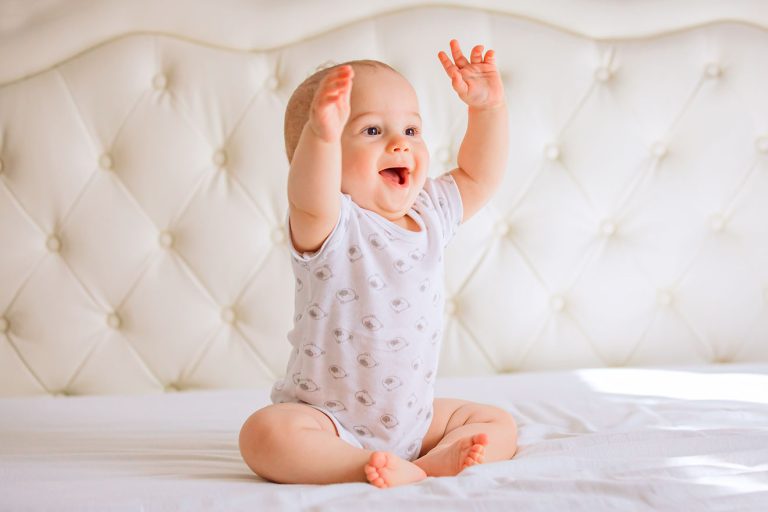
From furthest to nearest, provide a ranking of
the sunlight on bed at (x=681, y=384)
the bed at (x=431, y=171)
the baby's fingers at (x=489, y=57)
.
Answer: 1. the bed at (x=431, y=171)
2. the sunlight on bed at (x=681, y=384)
3. the baby's fingers at (x=489, y=57)

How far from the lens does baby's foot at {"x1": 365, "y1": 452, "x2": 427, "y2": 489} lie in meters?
1.05

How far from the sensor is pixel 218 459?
1.26m

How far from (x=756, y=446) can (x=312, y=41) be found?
1.13 meters

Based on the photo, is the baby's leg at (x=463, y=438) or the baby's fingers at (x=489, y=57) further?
the baby's fingers at (x=489, y=57)

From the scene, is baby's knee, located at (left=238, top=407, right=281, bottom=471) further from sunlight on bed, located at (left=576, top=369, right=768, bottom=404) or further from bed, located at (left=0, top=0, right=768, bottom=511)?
sunlight on bed, located at (left=576, top=369, right=768, bottom=404)

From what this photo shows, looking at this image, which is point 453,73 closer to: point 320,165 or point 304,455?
point 320,165

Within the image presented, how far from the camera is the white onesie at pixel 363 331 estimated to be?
3.86ft

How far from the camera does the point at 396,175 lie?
3.99 feet

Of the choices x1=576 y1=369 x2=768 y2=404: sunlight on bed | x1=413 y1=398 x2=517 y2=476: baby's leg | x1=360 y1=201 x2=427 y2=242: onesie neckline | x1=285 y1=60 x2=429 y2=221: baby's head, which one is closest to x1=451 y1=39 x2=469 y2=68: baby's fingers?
x1=285 y1=60 x2=429 y2=221: baby's head

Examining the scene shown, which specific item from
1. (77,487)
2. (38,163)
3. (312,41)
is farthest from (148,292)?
(77,487)

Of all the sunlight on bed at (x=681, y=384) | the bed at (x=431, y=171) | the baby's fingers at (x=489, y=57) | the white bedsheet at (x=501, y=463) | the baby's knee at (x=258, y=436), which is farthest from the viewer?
the bed at (x=431, y=171)

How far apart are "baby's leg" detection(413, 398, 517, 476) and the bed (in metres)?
0.25

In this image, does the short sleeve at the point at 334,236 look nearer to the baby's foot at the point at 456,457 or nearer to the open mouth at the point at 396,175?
the open mouth at the point at 396,175

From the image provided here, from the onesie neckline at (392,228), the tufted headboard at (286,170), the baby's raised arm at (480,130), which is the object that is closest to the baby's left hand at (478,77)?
the baby's raised arm at (480,130)
